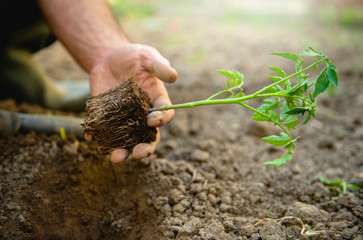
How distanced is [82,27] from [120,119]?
1087 millimetres

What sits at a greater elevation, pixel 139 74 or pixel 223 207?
pixel 139 74

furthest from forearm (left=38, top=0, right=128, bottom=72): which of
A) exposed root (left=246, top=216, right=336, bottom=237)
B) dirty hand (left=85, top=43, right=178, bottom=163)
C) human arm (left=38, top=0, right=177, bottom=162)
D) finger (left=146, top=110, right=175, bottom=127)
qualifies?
exposed root (left=246, top=216, right=336, bottom=237)

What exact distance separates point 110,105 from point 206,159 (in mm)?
856

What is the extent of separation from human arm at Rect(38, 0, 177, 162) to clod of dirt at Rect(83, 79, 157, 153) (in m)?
0.05

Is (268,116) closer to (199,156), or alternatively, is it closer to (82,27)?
(199,156)

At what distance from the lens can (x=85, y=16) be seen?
216 cm

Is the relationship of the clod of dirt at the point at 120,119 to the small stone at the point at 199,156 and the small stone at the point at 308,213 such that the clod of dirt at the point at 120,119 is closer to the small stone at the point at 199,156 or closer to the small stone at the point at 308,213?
the small stone at the point at 199,156

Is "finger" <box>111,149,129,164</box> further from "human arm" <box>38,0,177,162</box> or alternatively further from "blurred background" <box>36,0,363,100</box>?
"blurred background" <box>36,0,363,100</box>

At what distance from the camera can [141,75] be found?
5.71ft

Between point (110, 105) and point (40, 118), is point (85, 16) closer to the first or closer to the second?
point (40, 118)

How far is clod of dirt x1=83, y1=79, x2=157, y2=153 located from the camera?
1431 mm

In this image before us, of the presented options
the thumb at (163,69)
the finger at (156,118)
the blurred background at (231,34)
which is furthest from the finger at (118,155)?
the blurred background at (231,34)

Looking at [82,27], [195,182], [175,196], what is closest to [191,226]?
[175,196]

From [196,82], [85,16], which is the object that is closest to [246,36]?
[196,82]
